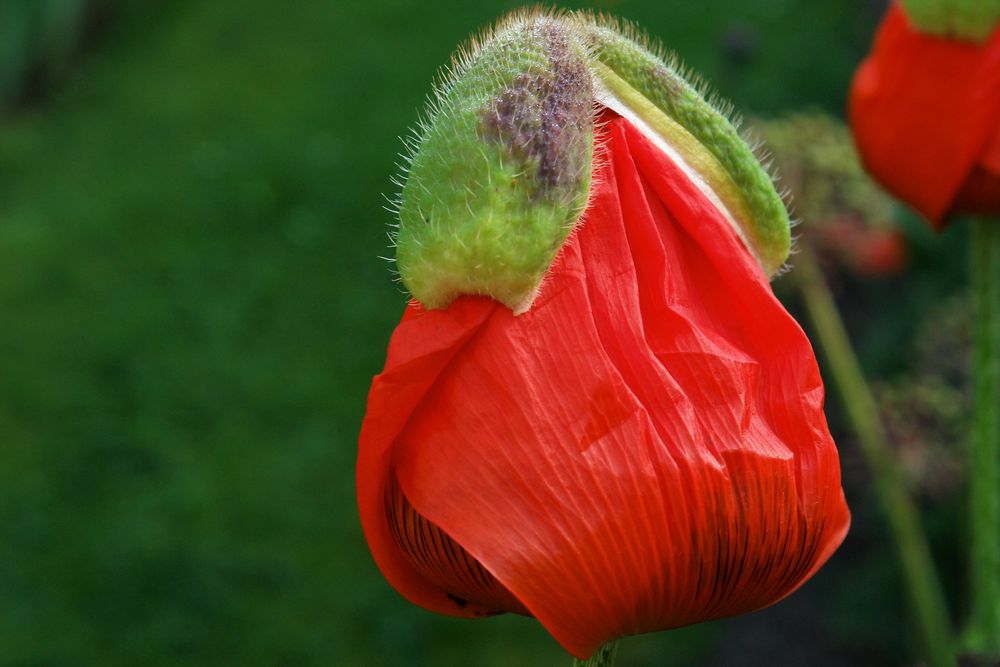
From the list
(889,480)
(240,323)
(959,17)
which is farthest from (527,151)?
(240,323)

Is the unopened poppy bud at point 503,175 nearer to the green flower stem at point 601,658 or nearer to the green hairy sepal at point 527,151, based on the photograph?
the green hairy sepal at point 527,151

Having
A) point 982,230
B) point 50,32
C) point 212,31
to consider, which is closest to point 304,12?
point 212,31

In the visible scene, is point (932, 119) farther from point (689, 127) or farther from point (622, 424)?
point (622, 424)

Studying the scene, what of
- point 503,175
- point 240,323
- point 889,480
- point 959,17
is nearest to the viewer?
point 503,175

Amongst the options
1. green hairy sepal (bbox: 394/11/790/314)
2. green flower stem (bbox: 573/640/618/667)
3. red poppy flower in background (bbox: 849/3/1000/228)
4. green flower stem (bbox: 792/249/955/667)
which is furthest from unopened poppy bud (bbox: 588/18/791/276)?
green flower stem (bbox: 792/249/955/667)

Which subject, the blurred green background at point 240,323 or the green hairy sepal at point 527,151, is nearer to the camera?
the green hairy sepal at point 527,151

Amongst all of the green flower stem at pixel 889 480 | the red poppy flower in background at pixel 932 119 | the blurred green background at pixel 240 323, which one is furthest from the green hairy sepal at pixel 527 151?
the blurred green background at pixel 240 323
